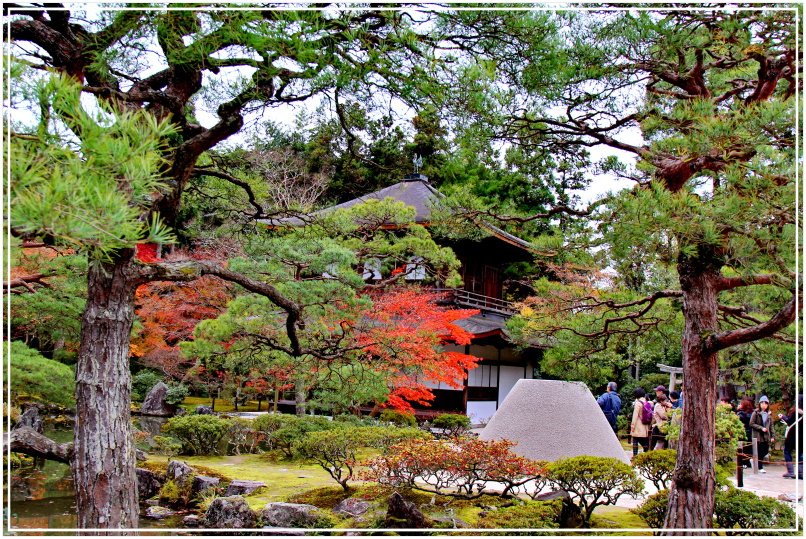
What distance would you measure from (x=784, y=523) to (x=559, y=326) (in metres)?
2.29

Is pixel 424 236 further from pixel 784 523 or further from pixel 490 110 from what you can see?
pixel 784 523

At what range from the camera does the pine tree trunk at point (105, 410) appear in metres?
3.40

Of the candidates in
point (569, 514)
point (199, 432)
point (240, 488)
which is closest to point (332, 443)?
point (240, 488)

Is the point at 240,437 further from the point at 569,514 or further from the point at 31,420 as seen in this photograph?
the point at 569,514

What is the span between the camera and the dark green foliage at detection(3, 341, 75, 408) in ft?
18.7

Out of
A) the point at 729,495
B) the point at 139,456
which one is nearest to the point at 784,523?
the point at 729,495

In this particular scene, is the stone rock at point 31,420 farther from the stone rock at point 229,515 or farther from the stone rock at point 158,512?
the stone rock at point 229,515

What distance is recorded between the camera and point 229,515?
5508 mm

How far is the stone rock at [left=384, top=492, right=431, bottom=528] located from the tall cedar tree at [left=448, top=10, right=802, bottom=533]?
187cm

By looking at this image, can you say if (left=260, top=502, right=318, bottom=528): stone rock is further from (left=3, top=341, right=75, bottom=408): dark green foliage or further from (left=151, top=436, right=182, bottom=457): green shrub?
(left=151, top=436, right=182, bottom=457): green shrub

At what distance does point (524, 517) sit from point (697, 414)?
1540mm

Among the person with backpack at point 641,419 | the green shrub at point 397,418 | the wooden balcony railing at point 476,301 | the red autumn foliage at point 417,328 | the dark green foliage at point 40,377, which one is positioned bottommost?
the green shrub at point 397,418

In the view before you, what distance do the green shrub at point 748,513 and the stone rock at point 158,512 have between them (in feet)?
15.9

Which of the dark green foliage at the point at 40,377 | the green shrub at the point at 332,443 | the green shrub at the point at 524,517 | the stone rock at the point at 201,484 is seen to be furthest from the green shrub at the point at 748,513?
the dark green foliage at the point at 40,377
